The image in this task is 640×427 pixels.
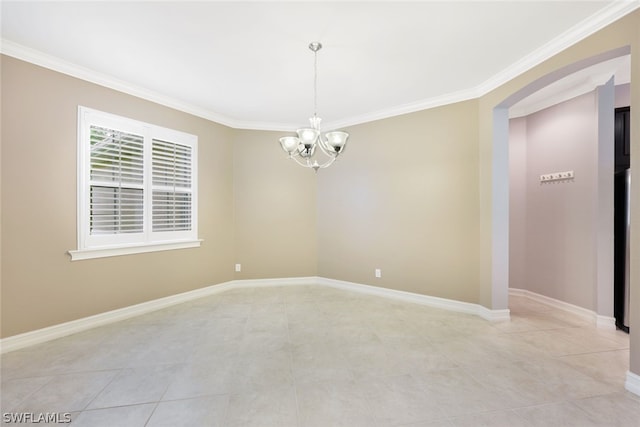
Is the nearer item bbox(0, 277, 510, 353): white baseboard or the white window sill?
bbox(0, 277, 510, 353): white baseboard

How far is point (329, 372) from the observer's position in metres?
2.14

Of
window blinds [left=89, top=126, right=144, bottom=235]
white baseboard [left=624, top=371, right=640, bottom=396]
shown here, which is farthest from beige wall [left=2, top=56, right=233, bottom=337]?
white baseboard [left=624, top=371, right=640, bottom=396]

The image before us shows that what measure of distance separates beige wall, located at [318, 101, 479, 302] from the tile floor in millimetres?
741

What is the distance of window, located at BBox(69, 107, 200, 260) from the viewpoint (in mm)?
2965

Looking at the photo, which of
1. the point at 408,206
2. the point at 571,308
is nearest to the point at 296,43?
the point at 408,206

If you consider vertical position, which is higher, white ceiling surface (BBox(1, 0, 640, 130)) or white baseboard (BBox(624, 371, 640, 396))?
white ceiling surface (BBox(1, 0, 640, 130))

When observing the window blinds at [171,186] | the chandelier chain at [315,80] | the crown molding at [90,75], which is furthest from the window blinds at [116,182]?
the chandelier chain at [315,80]

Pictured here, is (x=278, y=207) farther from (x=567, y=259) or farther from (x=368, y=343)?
(x=567, y=259)

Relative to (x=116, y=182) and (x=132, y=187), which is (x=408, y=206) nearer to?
(x=132, y=187)

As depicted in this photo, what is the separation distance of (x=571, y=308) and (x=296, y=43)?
176 inches

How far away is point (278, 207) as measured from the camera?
4730 mm

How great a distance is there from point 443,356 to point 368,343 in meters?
0.66

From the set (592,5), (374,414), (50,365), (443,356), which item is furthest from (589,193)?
(50,365)

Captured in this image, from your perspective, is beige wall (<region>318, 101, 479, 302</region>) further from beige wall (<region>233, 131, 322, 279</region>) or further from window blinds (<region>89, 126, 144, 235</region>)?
window blinds (<region>89, 126, 144, 235</region>)
